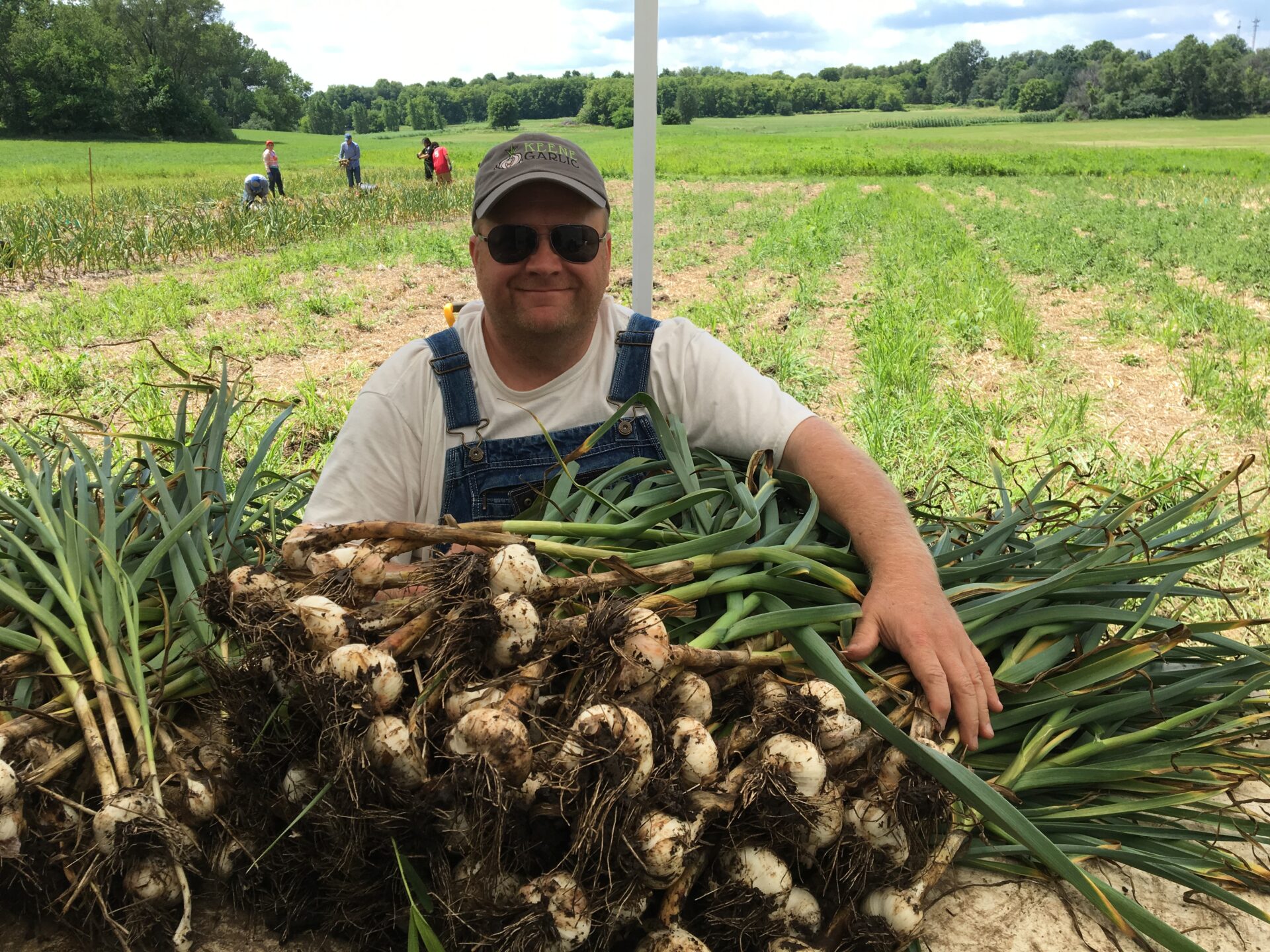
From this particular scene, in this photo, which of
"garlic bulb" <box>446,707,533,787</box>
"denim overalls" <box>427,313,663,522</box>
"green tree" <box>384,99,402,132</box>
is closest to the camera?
"garlic bulb" <box>446,707,533,787</box>

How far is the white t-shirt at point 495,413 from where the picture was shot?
1931 millimetres

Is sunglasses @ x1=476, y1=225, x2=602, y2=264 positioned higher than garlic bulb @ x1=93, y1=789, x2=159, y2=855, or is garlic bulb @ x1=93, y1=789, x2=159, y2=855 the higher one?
sunglasses @ x1=476, y1=225, x2=602, y2=264

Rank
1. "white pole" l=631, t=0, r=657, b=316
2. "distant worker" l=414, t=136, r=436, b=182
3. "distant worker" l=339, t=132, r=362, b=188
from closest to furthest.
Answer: "white pole" l=631, t=0, r=657, b=316 → "distant worker" l=339, t=132, r=362, b=188 → "distant worker" l=414, t=136, r=436, b=182

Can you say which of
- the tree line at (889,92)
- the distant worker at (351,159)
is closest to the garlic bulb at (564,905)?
the distant worker at (351,159)

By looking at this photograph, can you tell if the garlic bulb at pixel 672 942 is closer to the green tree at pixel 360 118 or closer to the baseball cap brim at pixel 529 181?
the baseball cap brim at pixel 529 181

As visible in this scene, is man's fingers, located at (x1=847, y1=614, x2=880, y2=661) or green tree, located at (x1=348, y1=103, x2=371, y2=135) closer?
man's fingers, located at (x1=847, y1=614, x2=880, y2=661)

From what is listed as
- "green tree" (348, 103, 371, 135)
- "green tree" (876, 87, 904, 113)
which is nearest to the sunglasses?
"green tree" (348, 103, 371, 135)

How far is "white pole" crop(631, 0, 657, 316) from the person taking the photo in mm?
2635

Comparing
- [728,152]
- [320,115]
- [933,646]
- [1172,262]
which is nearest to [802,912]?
[933,646]

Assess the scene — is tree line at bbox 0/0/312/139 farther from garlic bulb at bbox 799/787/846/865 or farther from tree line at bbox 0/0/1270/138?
garlic bulb at bbox 799/787/846/865

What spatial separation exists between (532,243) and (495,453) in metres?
0.50

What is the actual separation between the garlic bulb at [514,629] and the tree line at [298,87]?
54.9 meters

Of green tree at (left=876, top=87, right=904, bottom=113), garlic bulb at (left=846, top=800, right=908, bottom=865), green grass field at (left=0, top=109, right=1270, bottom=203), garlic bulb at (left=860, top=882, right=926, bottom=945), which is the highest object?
green tree at (left=876, top=87, right=904, bottom=113)

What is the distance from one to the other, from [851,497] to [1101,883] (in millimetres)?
761
